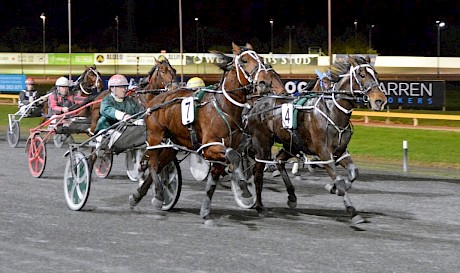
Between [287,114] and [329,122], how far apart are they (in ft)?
1.96

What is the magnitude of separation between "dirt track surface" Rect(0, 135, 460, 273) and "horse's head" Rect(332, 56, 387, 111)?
4.50ft

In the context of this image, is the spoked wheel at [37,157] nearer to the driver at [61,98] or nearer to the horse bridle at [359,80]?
the driver at [61,98]

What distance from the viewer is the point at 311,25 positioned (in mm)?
100562

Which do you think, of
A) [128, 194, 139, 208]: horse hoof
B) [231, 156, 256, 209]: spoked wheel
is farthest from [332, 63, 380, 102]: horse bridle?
[128, 194, 139, 208]: horse hoof

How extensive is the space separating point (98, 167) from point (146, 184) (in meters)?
4.02

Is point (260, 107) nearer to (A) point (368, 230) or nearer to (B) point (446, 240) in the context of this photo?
(A) point (368, 230)

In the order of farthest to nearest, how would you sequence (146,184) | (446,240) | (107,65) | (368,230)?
(107,65), (146,184), (368,230), (446,240)

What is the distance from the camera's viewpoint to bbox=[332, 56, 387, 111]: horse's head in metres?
9.81

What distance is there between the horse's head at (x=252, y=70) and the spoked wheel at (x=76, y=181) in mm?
2321

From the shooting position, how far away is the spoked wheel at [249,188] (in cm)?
1084

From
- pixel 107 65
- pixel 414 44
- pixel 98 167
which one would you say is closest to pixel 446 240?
pixel 98 167

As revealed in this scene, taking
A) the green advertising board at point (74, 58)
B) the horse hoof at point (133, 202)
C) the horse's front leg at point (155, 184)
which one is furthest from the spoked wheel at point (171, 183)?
the green advertising board at point (74, 58)

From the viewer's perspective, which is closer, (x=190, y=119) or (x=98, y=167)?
(x=190, y=119)

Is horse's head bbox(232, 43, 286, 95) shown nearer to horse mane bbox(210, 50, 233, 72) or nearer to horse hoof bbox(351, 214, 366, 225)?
horse mane bbox(210, 50, 233, 72)
